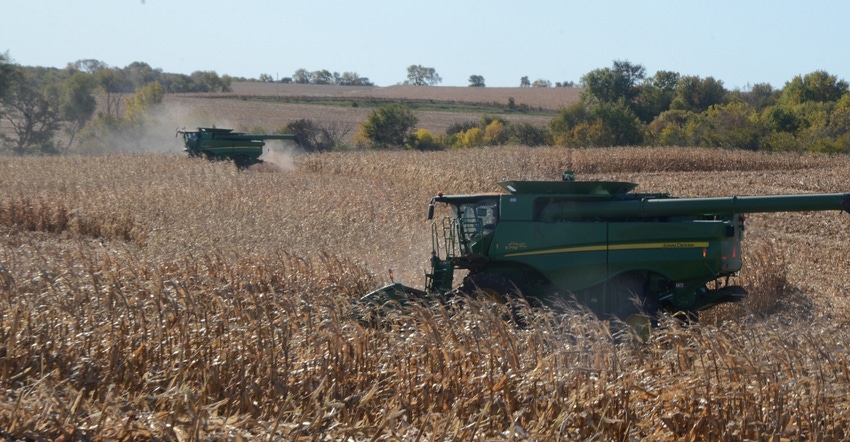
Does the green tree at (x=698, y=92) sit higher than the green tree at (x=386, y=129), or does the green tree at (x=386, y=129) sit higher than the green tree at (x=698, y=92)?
Answer: the green tree at (x=698, y=92)

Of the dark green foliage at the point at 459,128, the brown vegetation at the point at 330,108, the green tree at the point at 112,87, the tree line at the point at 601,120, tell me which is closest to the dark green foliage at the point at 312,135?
the tree line at the point at 601,120

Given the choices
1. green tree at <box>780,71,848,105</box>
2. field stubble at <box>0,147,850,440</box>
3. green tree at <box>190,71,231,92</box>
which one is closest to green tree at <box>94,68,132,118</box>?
green tree at <box>190,71,231,92</box>

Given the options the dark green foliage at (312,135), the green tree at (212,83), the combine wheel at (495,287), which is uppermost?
the green tree at (212,83)

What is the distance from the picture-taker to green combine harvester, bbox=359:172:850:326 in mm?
8602

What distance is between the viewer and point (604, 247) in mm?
8797

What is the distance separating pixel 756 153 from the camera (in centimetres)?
3044

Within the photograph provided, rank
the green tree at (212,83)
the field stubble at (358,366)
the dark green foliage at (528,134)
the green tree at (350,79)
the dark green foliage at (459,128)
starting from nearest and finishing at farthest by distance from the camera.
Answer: the field stubble at (358,366), the dark green foliage at (528,134), the dark green foliage at (459,128), the green tree at (212,83), the green tree at (350,79)

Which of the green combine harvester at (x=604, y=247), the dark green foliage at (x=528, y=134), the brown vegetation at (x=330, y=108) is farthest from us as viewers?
the brown vegetation at (x=330, y=108)

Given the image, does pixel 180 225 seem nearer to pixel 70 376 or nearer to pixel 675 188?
Result: pixel 70 376

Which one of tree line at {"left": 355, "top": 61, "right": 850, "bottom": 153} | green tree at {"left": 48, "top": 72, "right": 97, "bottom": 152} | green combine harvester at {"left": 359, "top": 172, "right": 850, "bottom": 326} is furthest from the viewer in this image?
green tree at {"left": 48, "top": 72, "right": 97, "bottom": 152}

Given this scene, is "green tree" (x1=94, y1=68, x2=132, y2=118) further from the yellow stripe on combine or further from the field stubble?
the yellow stripe on combine

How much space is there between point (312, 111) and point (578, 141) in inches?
1117

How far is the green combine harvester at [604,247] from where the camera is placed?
339 inches

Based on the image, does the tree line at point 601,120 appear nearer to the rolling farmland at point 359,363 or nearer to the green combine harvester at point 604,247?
the green combine harvester at point 604,247
